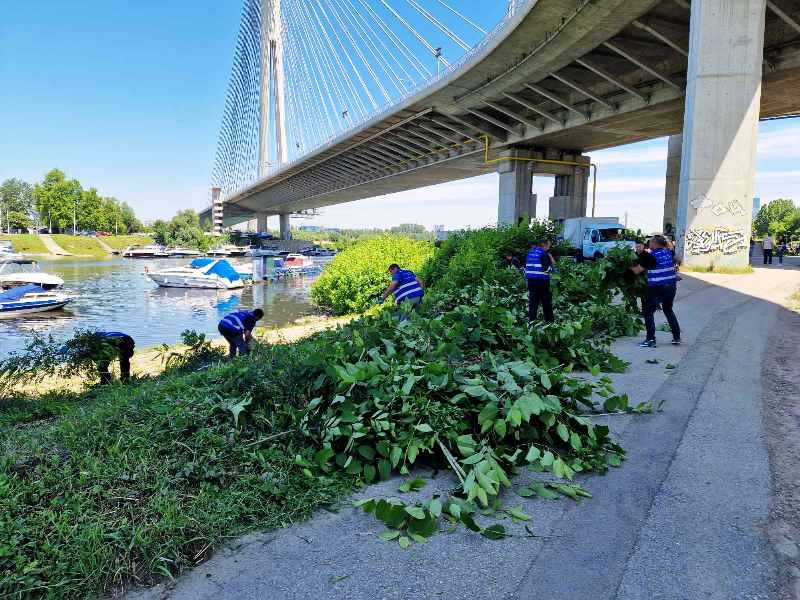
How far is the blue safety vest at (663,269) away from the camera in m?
8.28

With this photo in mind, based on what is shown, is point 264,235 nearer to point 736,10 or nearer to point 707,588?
point 736,10

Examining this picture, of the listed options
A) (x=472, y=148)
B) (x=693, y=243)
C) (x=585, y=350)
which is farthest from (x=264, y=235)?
(x=585, y=350)

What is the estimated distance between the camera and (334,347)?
484 cm

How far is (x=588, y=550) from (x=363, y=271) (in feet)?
69.3

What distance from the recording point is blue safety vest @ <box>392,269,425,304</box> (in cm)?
1012

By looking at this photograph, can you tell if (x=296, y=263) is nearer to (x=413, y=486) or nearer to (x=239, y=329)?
(x=239, y=329)

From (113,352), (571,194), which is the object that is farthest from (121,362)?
(571,194)

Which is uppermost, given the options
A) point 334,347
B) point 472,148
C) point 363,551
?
point 472,148

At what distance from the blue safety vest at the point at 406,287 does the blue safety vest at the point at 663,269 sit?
4017 millimetres

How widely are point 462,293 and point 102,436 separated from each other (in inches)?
274

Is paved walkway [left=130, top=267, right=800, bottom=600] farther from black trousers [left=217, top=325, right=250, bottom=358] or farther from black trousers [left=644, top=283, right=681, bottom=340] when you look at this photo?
black trousers [left=217, top=325, right=250, bottom=358]

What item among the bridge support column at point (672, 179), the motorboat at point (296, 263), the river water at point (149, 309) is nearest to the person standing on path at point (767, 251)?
the bridge support column at point (672, 179)

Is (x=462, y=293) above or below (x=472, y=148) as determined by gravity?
below

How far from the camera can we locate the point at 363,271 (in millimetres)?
23734
